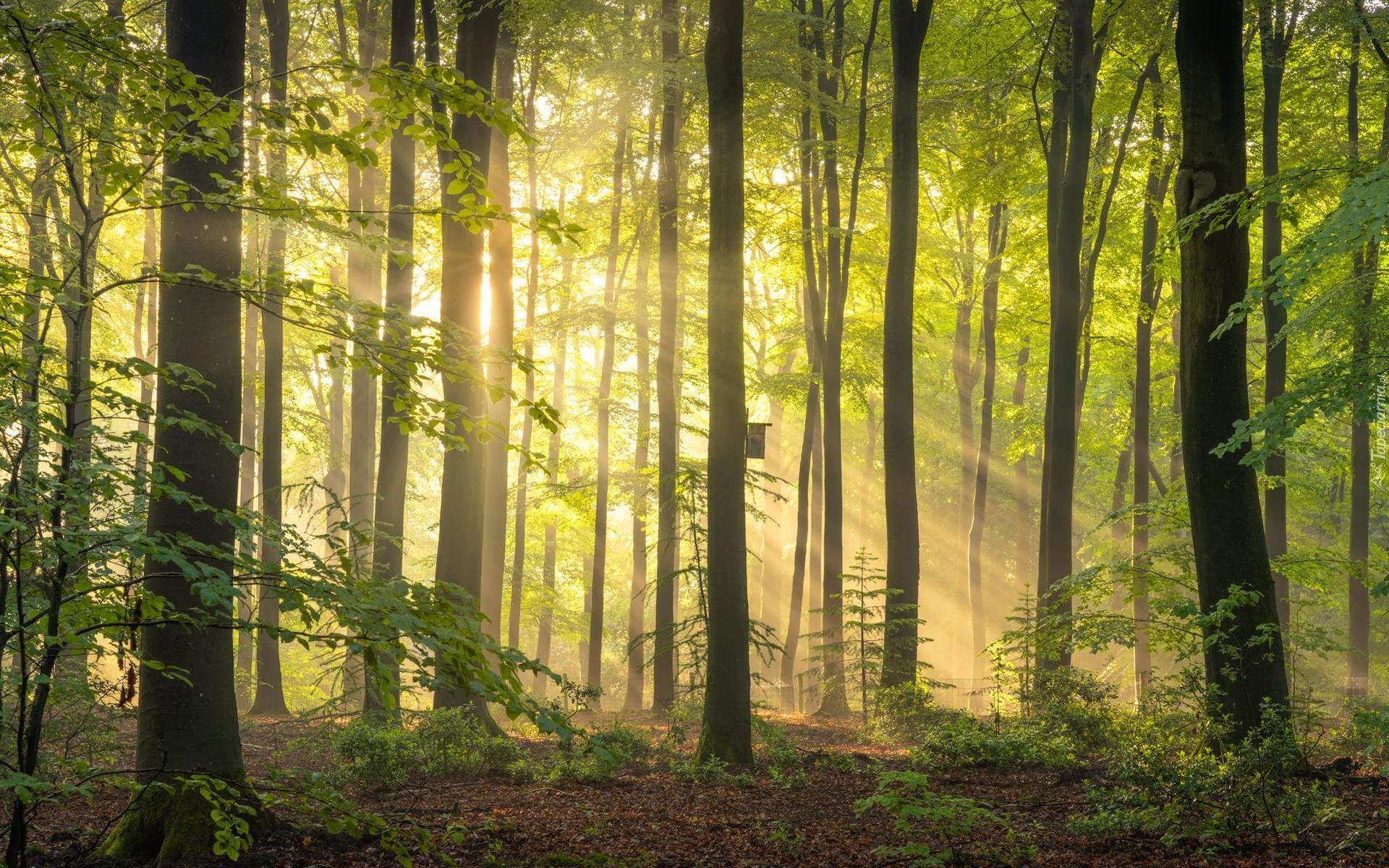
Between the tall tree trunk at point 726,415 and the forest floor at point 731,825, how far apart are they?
28.6 inches

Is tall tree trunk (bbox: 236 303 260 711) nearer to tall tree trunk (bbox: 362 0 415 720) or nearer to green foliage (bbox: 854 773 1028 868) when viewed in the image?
tall tree trunk (bbox: 362 0 415 720)

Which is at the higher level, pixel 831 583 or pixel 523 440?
pixel 523 440

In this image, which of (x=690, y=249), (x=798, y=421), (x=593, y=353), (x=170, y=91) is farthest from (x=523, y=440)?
(x=170, y=91)

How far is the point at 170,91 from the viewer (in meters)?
3.51

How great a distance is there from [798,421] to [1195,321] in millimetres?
30242

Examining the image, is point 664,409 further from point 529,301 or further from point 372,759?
point 372,759

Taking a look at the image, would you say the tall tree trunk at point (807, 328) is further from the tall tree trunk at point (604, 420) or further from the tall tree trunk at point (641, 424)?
the tall tree trunk at point (604, 420)

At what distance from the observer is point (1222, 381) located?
7230 mm

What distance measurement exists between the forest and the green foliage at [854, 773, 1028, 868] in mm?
53

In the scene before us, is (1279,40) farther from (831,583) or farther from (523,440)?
(523,440)

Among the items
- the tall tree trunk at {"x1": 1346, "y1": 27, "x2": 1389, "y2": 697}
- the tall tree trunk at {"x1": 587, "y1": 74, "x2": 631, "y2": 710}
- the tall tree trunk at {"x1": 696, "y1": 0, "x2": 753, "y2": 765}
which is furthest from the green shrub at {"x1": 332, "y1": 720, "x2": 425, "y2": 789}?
the tall tree trunk at {"x1": 1346, "y1": 27, "x2": 1389, "y2": 697}

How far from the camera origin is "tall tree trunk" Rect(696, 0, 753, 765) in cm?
905

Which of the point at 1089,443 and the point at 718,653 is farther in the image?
the point at 1089,443

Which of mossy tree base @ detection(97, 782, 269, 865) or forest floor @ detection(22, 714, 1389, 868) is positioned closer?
mossy tree base @ detection(97, 782, 269, 865)
